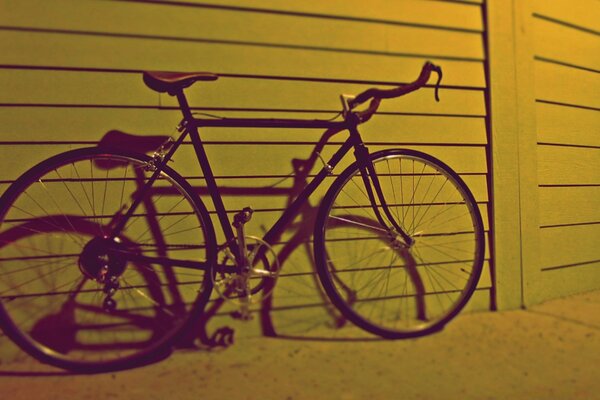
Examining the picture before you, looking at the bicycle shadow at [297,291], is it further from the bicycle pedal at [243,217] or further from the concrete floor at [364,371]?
the bicycle pedal at [243,217]

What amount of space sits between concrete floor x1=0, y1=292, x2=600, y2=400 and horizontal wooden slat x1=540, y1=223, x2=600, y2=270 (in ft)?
1.78

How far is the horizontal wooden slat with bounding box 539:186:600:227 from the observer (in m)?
2.78

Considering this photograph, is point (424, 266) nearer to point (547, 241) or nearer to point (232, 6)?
point (547, 241)

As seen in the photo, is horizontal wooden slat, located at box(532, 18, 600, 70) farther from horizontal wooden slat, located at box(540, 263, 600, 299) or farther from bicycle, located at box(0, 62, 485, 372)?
horizontal wooden slat, located at box(540, 263, 600, 299)

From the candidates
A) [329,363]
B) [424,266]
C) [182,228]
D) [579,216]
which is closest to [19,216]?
[182,228]

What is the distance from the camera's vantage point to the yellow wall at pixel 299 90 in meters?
2.06

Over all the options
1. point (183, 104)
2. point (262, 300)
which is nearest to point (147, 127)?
point (183, 104)

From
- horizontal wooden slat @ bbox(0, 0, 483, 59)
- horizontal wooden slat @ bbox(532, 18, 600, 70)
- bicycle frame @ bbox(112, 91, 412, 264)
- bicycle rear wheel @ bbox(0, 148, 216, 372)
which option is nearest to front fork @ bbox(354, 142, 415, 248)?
bicycle frame @ bbox(112, 91, 412, 264)

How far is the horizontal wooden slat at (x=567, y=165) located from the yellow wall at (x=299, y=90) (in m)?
0.01

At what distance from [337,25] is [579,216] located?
2053 millimetres

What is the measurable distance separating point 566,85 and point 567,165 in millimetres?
527

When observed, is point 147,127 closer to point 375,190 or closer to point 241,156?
point 241,156

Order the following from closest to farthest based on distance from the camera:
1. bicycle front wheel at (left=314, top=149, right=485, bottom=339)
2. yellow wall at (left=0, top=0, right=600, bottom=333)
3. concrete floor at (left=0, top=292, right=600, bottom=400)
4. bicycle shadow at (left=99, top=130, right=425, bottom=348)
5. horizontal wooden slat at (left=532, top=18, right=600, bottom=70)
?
concrete floor at (left=0, top=292, right=600, bottom=400) → yellow wall at (left=0, top=0, right=600, bottom=333) → bicycle shadow at (left=99, top=130, right=425, bottom=348) → bicycle front wheel at (left=314, top=149, right=485, bottom=339) → horizontal wooden slat at (left=532, top=18, right=600, bottom=70)

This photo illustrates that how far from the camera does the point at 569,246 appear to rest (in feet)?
9.43
